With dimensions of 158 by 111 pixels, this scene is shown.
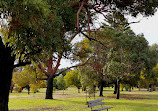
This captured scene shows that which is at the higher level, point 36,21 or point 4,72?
point 36,21

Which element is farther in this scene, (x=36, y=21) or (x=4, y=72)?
(x=4, y=72)

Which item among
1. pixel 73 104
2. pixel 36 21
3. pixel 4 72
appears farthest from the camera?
pixel 73 104

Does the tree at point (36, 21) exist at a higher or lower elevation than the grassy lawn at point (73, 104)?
higher

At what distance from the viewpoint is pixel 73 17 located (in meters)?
12.5

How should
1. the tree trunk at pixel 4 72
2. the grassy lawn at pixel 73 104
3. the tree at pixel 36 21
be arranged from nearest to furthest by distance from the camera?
the tree at pixel 36 21
the tree trunk at pixel 4 72
the grassy lawn at pixel 73 104

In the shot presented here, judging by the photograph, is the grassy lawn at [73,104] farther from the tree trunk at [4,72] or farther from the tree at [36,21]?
the tree at [36,21]

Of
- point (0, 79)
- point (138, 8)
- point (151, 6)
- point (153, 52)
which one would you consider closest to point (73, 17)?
point (138, 8)

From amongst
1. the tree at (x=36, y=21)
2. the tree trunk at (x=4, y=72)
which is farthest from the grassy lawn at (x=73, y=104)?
the tree at (x=36, y=21)

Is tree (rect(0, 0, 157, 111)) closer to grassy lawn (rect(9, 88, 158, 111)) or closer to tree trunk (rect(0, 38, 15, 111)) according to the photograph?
tree trunk (rect(0, 38, 15, 111))

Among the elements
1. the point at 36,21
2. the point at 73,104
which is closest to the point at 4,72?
the point at 36,21

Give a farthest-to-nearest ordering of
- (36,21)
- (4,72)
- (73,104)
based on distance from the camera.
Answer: (73,104), (4,72), (36,21)

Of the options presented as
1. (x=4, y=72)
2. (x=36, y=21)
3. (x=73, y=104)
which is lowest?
(x=73, y=104)

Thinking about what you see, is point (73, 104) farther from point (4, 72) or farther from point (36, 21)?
point (36, 21)

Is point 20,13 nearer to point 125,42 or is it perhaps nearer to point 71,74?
point 125,42
